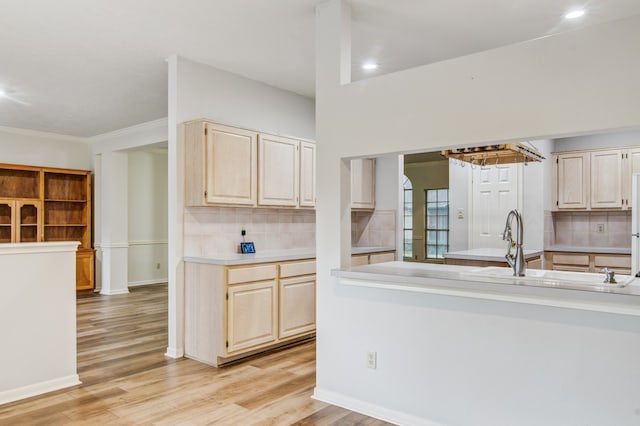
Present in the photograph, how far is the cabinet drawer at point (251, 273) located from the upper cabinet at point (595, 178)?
419 cm

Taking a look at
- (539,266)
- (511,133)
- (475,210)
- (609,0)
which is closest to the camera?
(511,133)

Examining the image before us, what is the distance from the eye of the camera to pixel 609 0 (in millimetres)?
2844

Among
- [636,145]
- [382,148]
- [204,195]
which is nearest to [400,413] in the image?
[382,148]

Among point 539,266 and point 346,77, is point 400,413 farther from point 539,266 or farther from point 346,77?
point 539,266

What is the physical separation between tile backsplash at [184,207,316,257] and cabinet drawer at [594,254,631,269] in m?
3.45

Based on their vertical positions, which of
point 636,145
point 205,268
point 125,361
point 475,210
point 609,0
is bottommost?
point 125,361

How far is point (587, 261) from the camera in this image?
5527mm

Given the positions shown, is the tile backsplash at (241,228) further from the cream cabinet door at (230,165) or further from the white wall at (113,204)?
the white wall at (113,204)

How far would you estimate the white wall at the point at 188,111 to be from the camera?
3971 millimetres

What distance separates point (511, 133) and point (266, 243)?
9.97ft

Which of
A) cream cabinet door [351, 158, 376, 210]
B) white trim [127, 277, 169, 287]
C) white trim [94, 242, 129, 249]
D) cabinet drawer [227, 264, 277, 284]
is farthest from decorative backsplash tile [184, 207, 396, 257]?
white trim [127, 277, 169, 287]

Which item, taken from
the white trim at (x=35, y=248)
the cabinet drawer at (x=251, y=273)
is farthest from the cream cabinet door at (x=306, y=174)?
the white trim at (x=35, y=248)

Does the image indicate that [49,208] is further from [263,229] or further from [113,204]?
[263,229]

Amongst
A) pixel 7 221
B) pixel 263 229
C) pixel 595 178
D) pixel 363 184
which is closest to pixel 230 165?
pixel 263 229
